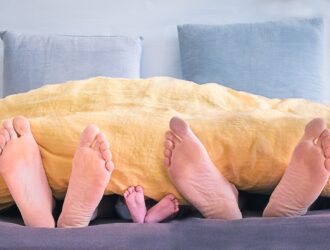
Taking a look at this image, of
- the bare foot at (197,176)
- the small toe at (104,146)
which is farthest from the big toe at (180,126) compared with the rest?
the small toe at (104,146)

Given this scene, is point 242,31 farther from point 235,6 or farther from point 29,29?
point 29,29

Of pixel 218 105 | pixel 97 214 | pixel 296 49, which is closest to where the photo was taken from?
pixel 97 214

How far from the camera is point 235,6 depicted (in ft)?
7.01

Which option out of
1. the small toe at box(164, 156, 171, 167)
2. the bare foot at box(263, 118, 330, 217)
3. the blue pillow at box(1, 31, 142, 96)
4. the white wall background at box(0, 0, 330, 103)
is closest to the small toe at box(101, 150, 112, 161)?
the small toe at box(164, 156, 171, 167)

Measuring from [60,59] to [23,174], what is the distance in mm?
986

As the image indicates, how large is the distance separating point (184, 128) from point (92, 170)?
0.66 ft

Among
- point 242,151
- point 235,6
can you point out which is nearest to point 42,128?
point 242,151

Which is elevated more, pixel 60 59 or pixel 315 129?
pixel 315 129

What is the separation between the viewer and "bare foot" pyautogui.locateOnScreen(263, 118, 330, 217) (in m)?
0.87

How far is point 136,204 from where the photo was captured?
0.95m

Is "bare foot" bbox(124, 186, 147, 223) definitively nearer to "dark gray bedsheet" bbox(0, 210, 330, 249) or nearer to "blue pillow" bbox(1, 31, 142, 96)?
"dark gray bedsheet" bbox(0, 210, 330, 249)

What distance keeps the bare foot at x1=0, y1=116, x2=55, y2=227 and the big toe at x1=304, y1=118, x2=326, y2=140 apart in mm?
543

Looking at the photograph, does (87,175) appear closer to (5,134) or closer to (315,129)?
(5,134)

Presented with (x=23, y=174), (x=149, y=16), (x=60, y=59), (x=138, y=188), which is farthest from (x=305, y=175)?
(x=149, y=16)
